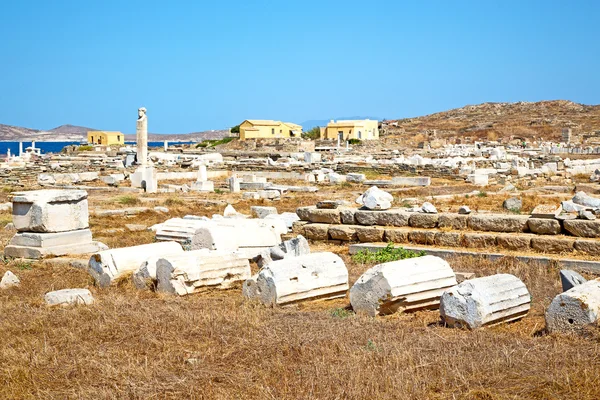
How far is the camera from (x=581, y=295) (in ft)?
19.2

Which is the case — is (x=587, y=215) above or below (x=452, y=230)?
above

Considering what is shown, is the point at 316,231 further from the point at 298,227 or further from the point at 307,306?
the point at 307,306

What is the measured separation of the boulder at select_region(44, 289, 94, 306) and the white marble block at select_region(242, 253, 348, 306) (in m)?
1.64

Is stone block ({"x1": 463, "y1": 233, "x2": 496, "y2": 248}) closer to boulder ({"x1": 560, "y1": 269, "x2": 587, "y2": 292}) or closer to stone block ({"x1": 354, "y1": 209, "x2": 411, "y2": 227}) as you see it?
stone block ({"x1": 354, "y1": 209, "x2": 411, "y2": 227})

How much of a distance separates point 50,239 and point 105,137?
60744mm

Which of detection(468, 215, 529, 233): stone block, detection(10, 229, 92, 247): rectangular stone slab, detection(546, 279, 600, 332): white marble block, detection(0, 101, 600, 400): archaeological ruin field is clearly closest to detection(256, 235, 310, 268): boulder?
detection(0, 101, 600, 400): archaeological ruin field

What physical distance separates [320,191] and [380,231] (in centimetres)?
1255


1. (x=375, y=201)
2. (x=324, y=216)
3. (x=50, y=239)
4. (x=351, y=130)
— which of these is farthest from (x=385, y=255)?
(x=351, y=130)

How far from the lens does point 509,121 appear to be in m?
80.9

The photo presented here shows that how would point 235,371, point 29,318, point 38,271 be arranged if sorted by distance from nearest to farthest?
point 235,371
point 29,318
point 38,271

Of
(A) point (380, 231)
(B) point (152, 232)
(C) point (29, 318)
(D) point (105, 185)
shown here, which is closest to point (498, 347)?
(C) point (29, 318)

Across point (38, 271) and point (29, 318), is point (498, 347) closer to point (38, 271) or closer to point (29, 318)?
point (29, 318)

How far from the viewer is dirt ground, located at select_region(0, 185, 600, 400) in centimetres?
449

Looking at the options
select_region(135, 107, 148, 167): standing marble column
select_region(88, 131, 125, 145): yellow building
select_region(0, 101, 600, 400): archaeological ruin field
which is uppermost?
select_region(88, 131, 125, 145): yellow building
